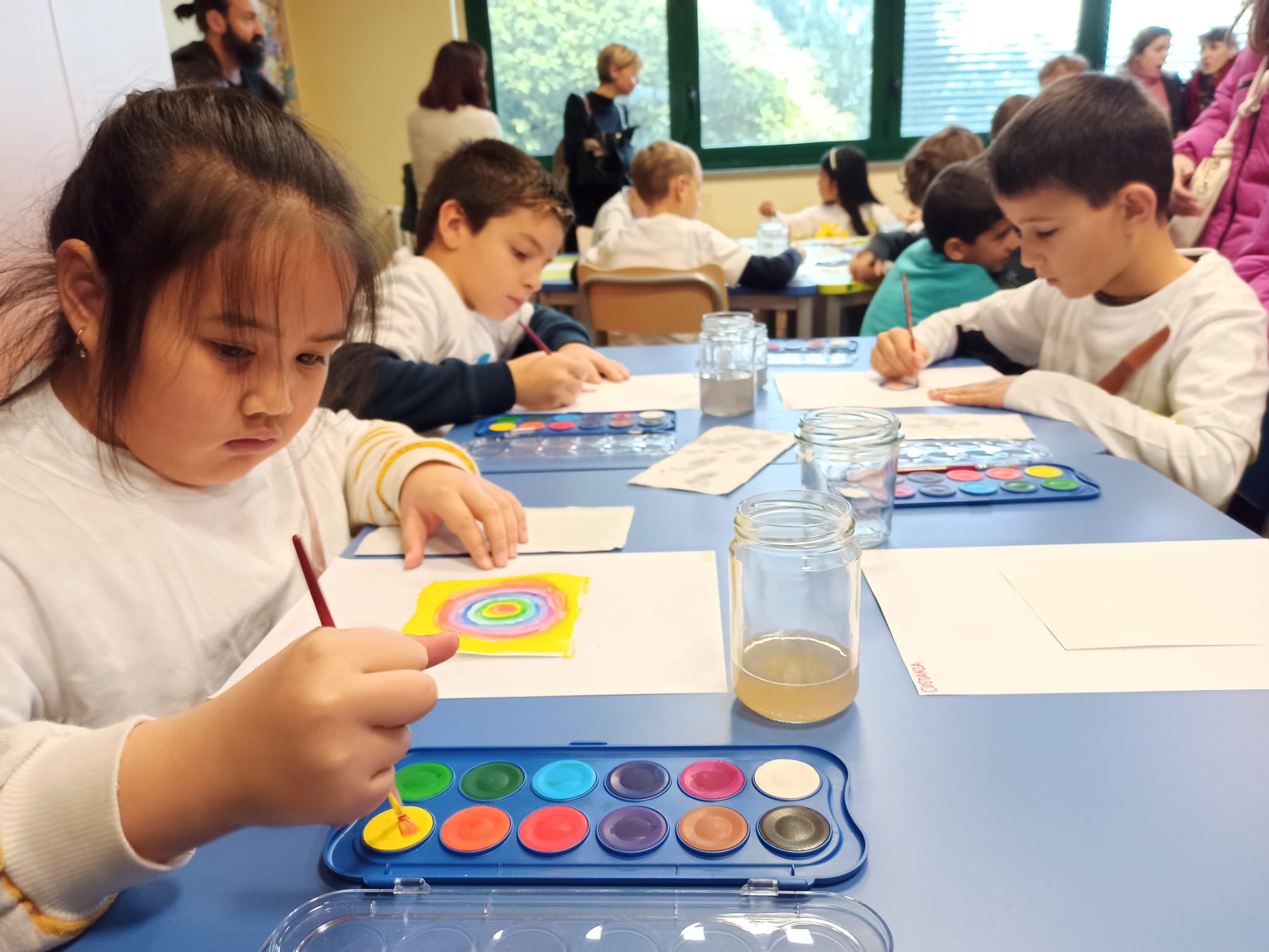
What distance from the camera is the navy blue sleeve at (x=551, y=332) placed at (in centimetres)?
186

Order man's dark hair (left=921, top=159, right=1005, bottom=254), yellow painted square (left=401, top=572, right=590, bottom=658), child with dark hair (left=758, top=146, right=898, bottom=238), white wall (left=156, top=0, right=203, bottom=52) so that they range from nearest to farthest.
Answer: yellow painted square (left=401, top=572, right=590, bottom=658) < man's dark hair (left=921, top=159, right=1005, bottom=254) < white wall (left=156, top=0, right=203, bottom=52) < child with dark hair (left=758, top=146, right=898, bottom=238)

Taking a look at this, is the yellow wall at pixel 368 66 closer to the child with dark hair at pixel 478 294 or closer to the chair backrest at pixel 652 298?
the chair backrest at pixel 652 298

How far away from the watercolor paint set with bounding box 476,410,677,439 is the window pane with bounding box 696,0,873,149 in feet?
13.4

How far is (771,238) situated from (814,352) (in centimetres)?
187

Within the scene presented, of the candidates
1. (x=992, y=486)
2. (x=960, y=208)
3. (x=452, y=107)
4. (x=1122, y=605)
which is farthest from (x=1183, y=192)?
(x=452, y=107)

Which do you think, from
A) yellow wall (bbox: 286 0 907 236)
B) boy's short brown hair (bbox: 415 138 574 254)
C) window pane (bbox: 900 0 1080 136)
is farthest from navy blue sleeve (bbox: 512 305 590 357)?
window pane (bbox: 900 0 1080 136)

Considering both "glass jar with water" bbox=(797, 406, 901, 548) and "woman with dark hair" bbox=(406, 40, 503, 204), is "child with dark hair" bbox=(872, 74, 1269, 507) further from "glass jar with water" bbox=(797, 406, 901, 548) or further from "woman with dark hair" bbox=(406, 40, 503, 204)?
"woman with dark hair" bbox=(406, 40, 503, 204)

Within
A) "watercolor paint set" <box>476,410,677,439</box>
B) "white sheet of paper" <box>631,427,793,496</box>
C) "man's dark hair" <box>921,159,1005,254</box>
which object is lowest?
"watercolor paint set" <box>476,410,677,439</box>

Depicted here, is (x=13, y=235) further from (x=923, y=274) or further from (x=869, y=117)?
(x=869, y=117)

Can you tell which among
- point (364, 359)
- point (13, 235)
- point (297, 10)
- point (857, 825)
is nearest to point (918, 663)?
point (857, 825)

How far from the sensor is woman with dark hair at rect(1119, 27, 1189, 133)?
14.1ft

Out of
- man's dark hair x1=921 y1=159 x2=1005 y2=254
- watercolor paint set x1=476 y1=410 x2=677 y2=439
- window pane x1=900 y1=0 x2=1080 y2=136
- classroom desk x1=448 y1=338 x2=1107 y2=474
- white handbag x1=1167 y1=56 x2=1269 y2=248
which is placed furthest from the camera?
window pane x1=900 y1=0 x2=1080 y2=136

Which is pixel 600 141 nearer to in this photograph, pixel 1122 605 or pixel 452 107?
pixel 452 107

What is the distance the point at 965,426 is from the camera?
118 centimetres
